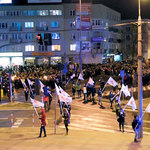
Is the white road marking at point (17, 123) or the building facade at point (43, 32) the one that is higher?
the building facade at point (43, 32)

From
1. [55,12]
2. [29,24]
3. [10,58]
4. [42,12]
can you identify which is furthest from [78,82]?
[42,12]

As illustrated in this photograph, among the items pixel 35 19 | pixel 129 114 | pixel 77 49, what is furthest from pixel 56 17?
pixel 129 114

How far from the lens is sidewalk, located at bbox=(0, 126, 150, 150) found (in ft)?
37.7

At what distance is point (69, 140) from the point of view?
41.2 feet

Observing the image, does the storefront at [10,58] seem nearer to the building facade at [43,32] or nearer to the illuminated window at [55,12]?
the building facade at [43,32]

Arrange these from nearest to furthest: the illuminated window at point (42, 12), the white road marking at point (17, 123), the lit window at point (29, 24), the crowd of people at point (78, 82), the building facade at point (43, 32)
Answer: the white road marking at point (17, 123), the crowd of people at point (78, 82), the building facade at point (43, 32), the lit window at point (29, 24), the illuminated window at point (42, 12)

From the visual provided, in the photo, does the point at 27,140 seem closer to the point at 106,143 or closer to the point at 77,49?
the point at 106,143

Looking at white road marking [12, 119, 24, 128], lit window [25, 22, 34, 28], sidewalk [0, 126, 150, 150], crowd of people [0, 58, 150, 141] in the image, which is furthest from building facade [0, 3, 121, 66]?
sidewalk [0, 126, 150, 150]

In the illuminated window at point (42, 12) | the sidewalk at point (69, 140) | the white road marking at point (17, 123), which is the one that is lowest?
the sidewalk at point (69, 140)

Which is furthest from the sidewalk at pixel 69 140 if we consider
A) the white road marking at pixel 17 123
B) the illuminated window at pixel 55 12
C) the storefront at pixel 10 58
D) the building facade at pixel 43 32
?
the illuminated window at pixel 55 12

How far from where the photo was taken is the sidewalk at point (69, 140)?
1148cm

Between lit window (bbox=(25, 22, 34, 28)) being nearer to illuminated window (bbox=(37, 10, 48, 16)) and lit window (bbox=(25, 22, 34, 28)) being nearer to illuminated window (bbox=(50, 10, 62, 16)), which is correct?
illuminated window (bbox=(37, 10, 48, 16))

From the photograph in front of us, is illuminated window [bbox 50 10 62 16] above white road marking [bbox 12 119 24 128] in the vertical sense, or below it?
above

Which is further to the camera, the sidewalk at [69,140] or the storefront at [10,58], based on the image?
the storefront at [10,58]
